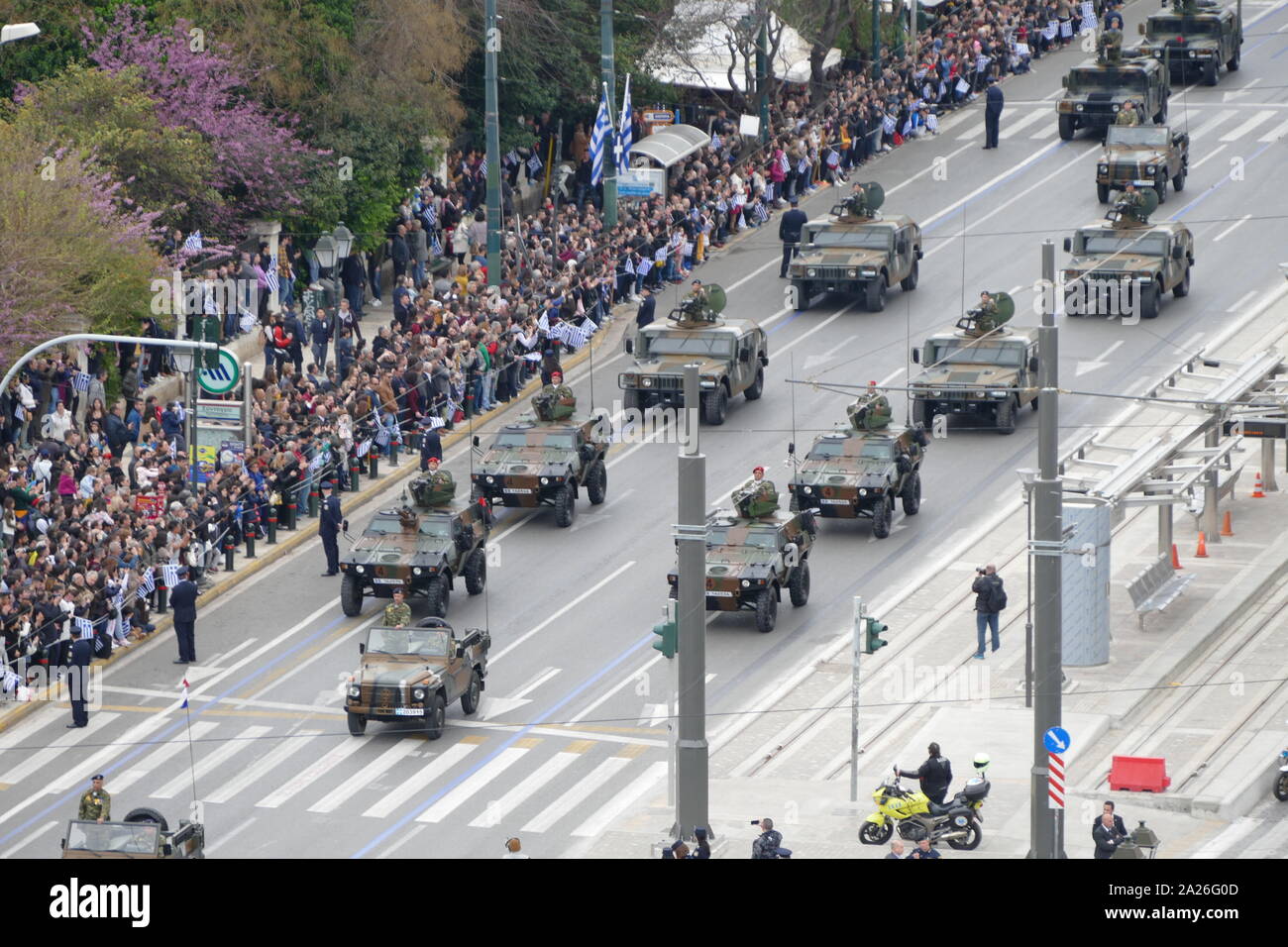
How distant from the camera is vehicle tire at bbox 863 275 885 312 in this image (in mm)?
54250

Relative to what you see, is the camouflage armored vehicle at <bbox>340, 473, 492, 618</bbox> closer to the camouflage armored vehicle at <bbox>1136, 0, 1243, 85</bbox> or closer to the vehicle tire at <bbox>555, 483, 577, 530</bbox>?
the vehicle tire at <bbox>555, 483, 577, 530</bbox>

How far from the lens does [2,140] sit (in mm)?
48469

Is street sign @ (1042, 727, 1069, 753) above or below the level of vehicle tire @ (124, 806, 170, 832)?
above

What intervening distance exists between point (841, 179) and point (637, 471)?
1840cm

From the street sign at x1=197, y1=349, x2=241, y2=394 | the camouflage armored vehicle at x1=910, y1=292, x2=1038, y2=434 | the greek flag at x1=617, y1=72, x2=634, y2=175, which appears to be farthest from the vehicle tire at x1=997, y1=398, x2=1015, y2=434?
the street sign at x1=197, y1=349, x2=241, y2=394

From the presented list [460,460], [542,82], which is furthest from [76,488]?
[542,82]

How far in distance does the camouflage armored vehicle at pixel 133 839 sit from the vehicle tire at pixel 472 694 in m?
7.28

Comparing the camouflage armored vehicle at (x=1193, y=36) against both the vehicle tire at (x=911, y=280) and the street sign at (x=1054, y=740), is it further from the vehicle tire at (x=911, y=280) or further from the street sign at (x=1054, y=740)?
the street sign at (x=1054, y=740)

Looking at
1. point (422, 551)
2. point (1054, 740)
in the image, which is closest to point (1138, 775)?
point (1054, 740)

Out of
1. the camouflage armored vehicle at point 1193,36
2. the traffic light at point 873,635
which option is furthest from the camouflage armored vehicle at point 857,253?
the traffic light at point 873,635

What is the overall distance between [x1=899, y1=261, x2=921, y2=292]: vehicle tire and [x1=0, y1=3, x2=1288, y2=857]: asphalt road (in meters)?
0.40

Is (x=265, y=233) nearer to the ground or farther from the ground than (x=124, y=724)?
farther from the ground

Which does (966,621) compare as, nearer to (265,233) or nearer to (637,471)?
(637,471)

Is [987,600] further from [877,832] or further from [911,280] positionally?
[911,280]
